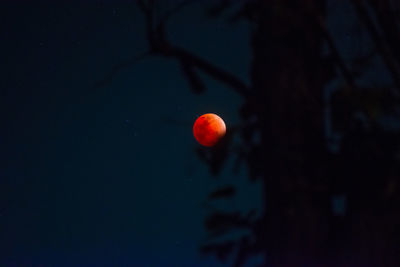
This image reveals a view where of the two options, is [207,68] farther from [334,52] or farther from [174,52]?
[334,52]

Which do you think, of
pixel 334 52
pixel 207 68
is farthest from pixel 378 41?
pixel 207 68

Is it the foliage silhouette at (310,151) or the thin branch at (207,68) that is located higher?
Answer: the thin branch at (207,68)

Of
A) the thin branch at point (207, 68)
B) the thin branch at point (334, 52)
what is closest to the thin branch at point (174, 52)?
the thin branch at point (207, 68)

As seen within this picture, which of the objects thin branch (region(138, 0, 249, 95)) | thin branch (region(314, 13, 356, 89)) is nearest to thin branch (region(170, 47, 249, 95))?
thin branch (region(138, 0, 249, 95))

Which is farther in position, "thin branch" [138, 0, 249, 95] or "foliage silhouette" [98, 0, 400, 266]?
"thin branch" [138, 0, 249, 95]

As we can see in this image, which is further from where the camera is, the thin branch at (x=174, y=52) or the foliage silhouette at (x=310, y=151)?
the thin branch at (x=174, y=52)

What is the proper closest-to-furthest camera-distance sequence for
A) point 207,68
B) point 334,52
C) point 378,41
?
point 378,41, point 334,52, point 207,68

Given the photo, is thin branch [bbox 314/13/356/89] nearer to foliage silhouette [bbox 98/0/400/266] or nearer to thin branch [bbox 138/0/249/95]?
foliage silhouette [bbox 98/0/400/266]

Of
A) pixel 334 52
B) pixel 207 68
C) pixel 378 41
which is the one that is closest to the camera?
pixel 378 41

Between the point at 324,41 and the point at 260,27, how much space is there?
384 millimetres

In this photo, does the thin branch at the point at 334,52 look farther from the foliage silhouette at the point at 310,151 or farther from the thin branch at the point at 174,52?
the thin branch at the point at 174,52

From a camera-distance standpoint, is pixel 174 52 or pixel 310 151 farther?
pixel 174 52

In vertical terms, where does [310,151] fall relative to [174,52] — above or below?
below

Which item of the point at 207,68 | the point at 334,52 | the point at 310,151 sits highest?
the point at 207,68
